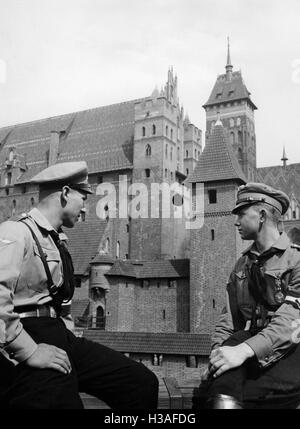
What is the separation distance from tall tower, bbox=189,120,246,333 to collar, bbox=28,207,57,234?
22.3 meters

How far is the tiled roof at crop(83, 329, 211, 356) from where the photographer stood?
17414mm

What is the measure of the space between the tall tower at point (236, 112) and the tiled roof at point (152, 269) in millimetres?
Result: 24002

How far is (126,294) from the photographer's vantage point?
27844mm

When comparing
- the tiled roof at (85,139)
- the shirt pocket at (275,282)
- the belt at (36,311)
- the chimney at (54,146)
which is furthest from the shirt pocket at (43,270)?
the chimney at (54,146)

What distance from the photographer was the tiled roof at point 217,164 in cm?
2745

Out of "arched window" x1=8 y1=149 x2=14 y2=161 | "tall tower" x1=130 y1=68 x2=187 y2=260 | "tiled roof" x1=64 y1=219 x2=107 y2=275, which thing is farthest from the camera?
"arched window" x1=8 y1=149 x2=14 y2=161

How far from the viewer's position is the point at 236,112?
52594mm

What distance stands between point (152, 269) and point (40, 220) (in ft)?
83.7

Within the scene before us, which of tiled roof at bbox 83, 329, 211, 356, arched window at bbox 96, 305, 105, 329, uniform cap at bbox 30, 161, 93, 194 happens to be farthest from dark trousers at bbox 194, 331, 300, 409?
arched window at bbox 96, 305, 105, 329

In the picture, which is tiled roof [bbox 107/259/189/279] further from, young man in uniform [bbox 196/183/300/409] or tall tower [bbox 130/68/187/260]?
young man in uniform [bbox 196/183/300/409]

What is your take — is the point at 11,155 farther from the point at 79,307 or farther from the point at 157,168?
the point at 79,307

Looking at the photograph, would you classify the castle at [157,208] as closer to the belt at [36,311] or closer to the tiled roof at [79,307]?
the tiled roof at [79,307]

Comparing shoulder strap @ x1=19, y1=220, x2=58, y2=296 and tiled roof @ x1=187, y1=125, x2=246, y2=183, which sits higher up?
tiled roof @ x1=187, y1=125, x2=246, y2=183
